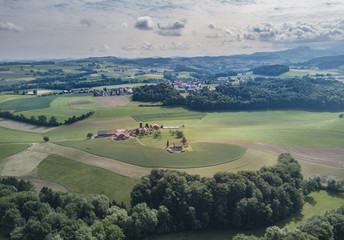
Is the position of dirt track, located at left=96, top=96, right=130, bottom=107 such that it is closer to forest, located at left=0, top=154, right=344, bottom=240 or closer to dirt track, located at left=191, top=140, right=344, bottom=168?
dirt track, located at left=191, top=140, right=344, bottom=168

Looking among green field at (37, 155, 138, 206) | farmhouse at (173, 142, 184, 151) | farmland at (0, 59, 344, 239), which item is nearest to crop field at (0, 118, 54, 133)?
farmland at (0, 59, 344, 239)

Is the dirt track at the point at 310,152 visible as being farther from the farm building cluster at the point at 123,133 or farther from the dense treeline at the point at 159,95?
the dense treeline at the point at 159,95

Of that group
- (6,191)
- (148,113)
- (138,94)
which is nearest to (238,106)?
(148,113)

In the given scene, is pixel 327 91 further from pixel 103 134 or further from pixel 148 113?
pixel 103 134

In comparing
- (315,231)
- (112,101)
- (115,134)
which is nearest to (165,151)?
(115,134)

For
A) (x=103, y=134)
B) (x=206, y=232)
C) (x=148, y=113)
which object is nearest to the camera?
(x=206, y=232)

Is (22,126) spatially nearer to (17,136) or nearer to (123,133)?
(17,136)

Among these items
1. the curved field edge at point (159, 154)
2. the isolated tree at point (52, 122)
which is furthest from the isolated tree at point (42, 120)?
the curved field edge at point (159, 154)
